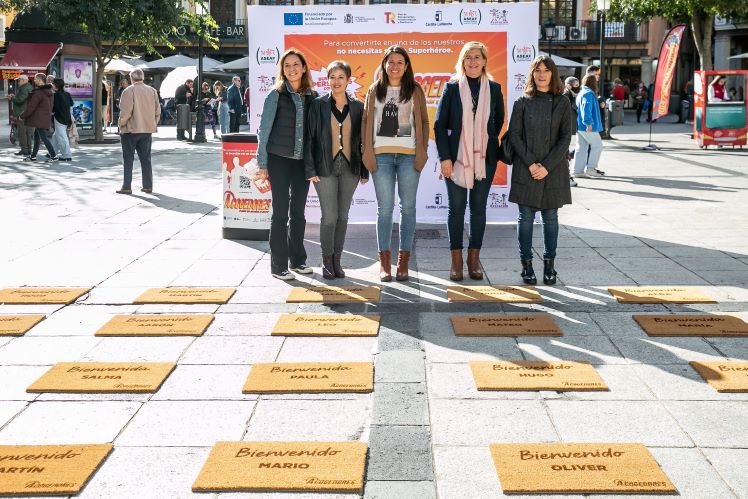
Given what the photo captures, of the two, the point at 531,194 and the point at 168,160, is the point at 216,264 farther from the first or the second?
the point at 168,160

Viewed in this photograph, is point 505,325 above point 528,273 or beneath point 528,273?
beneath

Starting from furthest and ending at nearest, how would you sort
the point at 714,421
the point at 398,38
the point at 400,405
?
the point at 398,38
the point at 400,405
the point at 714,421

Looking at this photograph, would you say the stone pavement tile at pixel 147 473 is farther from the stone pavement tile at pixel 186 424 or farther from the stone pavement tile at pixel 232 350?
the stone pavement tile at pixel 232 350

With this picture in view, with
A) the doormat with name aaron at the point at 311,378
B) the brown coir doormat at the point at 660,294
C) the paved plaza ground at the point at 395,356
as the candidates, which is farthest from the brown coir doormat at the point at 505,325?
the doormat with name aaron at the point at 311,378

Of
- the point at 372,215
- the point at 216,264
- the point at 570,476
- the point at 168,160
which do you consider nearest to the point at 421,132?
the point at 216,264

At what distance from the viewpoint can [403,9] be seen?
1043 cm

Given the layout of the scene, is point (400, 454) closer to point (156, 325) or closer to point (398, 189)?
point (156, 325)

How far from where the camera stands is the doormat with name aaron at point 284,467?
4008 mm

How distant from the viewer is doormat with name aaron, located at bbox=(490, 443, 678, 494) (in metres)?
3.97

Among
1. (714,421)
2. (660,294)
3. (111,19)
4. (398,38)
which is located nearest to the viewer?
(714,421)

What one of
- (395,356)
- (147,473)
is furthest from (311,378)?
(147,473)

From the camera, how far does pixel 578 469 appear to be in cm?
416

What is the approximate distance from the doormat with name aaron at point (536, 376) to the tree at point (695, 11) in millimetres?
24357

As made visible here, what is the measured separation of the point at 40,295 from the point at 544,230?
3.89 metres
